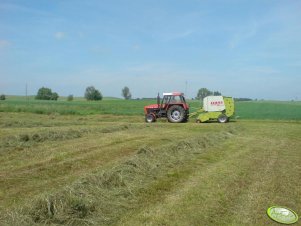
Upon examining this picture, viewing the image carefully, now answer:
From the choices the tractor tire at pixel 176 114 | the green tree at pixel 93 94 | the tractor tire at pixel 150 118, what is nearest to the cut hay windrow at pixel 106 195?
the tractor tire at pixel 176 114

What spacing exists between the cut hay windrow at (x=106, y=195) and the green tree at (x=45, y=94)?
92352 millimetres

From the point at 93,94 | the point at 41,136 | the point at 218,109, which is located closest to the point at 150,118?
the point at 218,109

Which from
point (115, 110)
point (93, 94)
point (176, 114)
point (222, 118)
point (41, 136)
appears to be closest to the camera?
point (41, 136)

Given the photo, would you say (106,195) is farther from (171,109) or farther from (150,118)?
(150,118)

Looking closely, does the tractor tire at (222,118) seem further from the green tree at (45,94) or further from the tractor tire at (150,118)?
the green tree at (45,94)

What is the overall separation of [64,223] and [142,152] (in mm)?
4792

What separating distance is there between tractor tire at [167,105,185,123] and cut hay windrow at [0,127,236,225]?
490 inches

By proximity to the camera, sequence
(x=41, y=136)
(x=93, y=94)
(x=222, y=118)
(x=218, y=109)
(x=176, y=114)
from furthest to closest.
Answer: (x=93, y=94) → (x=218, y=109) → (x=222, y=118) → (x=176, y=114) → (x=41, y=136)

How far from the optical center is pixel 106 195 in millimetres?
6062

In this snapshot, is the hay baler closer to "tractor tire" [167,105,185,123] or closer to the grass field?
"tractor tire" [167,105,185,123]

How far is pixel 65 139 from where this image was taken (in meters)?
12.6

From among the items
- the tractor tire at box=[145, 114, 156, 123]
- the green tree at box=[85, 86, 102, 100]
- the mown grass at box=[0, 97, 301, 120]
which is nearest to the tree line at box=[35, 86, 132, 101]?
the green tree at box=[85, 86, 102, 100]

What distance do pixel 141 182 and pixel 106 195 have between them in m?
1.17

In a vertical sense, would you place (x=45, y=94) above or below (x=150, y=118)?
above
